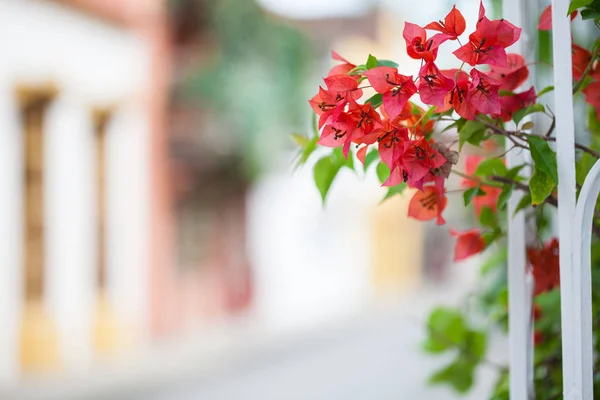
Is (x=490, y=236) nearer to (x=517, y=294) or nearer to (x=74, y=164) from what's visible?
(x=517, y=294)

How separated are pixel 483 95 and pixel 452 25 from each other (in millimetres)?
83

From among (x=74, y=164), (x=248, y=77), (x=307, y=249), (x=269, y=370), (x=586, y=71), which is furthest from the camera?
A: (x=307, y=249)

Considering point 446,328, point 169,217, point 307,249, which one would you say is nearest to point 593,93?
point 446,328

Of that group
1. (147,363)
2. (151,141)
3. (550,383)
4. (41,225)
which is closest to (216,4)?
(151,141)

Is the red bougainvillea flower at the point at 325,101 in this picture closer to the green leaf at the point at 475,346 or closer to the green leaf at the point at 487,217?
the green leaf at the point at 487,217

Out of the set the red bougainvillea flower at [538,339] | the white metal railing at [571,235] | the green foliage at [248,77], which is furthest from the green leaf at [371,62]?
the green foliage at [248,77]

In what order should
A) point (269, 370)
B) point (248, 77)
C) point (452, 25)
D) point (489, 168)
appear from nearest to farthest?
1. point (452, 25)
2. point (489, 168)
3. point (269, 370)
4. point (248, 77)

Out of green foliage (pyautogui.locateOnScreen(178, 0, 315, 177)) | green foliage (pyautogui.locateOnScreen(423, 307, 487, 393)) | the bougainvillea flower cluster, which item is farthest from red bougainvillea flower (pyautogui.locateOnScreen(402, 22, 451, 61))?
green foliage (pyautogui.locateOnScreen(178, 0, 315, 177))

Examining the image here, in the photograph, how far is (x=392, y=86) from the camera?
81 cm

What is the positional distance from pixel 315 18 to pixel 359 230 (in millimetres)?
4584

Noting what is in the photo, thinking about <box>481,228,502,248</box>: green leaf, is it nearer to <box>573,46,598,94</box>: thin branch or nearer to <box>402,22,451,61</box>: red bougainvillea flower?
<box>573,46,598,94</box>: thin branch

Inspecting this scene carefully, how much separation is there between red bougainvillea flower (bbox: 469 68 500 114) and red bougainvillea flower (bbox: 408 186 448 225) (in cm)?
16

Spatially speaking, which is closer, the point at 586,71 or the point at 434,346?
the point at 586,71

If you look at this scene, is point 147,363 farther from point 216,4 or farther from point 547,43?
point 547,43
